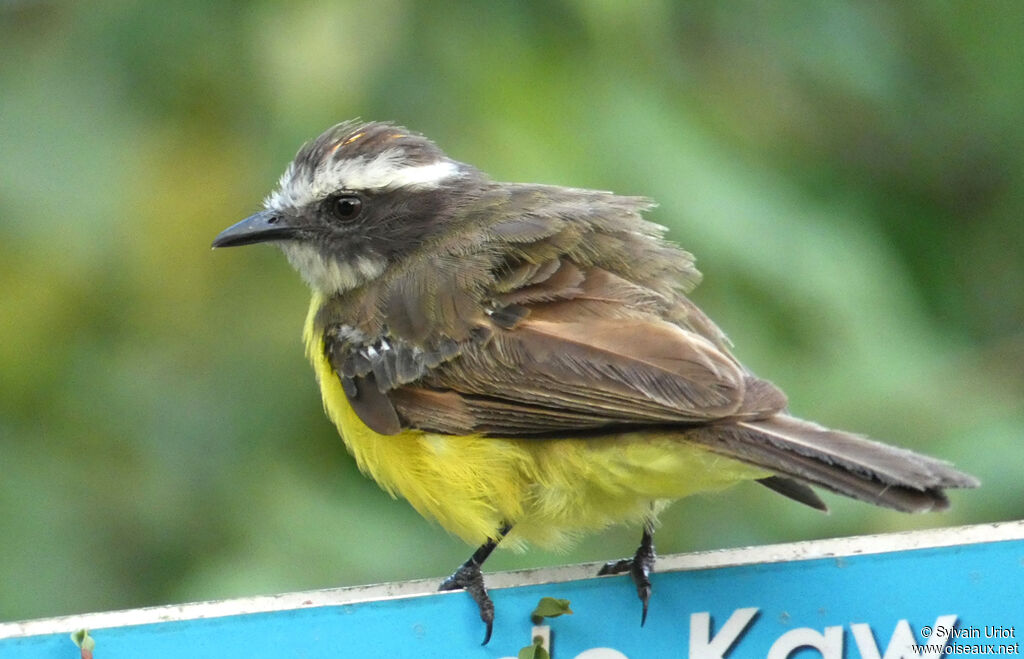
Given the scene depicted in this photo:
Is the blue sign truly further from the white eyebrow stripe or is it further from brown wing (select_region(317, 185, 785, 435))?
the white eyebrow stripe

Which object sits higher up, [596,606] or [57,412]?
[57,412]

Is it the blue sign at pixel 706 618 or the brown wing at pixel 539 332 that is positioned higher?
the brown wing at pixel 539 332

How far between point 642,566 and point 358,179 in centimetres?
174

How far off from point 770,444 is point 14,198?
2635 mm

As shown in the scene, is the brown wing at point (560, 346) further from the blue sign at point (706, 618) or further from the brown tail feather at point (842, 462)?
the blue sign at point (706, 618)

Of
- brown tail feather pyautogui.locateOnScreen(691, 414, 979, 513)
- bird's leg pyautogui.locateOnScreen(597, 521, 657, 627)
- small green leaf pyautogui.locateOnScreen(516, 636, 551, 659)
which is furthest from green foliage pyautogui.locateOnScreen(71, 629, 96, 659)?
brown tail feather pyautogui.locateOnScreen(691, 414, 979, 513)

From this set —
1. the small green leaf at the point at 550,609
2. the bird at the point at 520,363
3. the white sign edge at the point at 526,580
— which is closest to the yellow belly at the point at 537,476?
the bird at the point at 520,363

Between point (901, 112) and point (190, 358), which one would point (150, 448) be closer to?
point (190, 358)

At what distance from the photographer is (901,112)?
18.1 ft

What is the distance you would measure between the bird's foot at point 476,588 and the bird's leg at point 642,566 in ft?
1.07

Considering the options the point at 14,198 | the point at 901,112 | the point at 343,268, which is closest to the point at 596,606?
the point at 343,268

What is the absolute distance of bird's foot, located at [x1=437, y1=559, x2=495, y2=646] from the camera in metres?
3.20

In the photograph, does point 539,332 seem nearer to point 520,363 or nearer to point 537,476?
point 520,363

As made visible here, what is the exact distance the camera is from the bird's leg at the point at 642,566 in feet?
10.6
